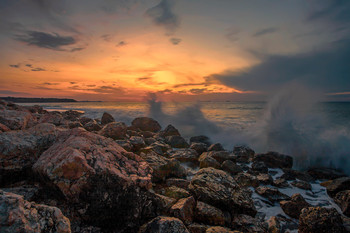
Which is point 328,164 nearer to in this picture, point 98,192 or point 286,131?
point 286,131

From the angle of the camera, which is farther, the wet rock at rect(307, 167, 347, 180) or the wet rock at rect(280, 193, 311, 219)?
the wet rock at rect(307, 167, 347, 180)

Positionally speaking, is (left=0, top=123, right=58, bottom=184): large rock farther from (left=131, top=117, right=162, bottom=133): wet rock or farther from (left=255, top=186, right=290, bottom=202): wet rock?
(left=131, top=117, right=162, bottom=133): wet rock

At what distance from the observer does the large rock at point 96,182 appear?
2.31 m

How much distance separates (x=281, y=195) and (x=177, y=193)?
3.71m

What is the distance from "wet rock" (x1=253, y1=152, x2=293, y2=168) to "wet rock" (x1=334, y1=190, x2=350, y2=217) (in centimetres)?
319

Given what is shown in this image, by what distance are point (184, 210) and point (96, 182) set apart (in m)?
1.60

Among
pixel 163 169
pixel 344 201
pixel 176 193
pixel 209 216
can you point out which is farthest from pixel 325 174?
pixel 176 193

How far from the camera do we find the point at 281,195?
541 cm

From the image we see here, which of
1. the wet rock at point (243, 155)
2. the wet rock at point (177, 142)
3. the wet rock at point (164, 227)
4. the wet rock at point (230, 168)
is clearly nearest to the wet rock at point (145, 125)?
the wet rock at point (177, 142)

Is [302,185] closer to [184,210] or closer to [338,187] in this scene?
[338,187]

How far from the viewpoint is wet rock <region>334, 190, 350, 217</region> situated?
187 inches

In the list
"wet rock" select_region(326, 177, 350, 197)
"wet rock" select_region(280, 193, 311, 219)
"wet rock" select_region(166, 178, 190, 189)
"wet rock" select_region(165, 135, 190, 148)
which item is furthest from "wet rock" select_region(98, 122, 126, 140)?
"wet rock" select_region(326, 177, 350, 197)

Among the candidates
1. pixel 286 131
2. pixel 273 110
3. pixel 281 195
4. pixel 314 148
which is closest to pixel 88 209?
pixel 281 195

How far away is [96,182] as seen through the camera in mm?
2406
